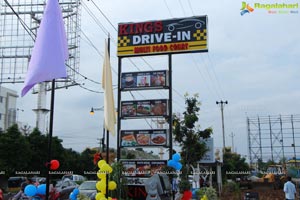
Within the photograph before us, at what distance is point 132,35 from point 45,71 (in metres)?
11.5

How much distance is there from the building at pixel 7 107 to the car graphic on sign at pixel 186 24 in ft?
157

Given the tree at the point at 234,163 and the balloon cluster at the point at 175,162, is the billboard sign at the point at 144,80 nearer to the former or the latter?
the balloon cluster at the point at 175,162

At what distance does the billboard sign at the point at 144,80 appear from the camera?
16141 millimetres

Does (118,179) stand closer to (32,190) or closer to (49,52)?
(32,190)

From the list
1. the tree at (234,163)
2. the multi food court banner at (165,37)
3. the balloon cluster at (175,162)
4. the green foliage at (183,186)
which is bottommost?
the tree at (234,163)

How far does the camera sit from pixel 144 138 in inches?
634

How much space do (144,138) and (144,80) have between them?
2530 millimetres

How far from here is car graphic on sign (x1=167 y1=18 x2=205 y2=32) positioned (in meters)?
16.6

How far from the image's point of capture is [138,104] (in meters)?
16.4

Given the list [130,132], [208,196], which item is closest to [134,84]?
[130,132]

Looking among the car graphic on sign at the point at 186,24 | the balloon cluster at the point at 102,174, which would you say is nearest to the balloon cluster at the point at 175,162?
the balloon cluster at the point at 102,174

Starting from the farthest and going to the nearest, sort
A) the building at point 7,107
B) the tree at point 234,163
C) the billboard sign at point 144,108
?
the building at point 7,107 < the tree at point 234,163 < the billboard sign at point 144,108

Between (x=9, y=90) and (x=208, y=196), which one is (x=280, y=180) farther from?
(x=9, y=90)

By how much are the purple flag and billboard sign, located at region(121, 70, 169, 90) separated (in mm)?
9619
